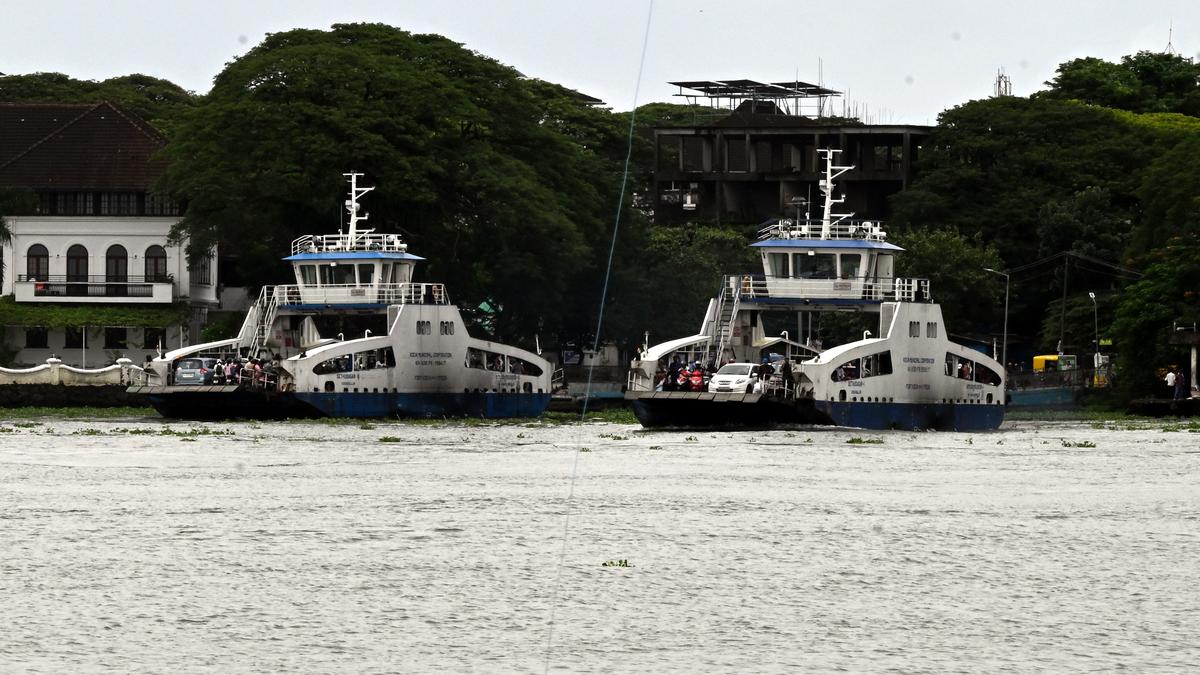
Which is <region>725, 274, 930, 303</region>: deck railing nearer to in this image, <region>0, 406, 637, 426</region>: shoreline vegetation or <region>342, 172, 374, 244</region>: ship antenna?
<region>0, 406, 637, 426</region>: shoreline vegetation

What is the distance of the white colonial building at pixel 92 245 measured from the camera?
9706 centimetres

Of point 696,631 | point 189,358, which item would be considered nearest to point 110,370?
point 189,358

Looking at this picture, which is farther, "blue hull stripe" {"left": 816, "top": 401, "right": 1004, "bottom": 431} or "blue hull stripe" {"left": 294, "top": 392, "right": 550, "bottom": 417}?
"blue hull stripe" {"left": 294, "top": 392, "right": 550, "bottom": 417}

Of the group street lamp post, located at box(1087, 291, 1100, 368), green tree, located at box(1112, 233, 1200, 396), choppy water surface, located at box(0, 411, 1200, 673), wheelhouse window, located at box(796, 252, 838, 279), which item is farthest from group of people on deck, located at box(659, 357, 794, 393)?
street lamp post, located at box(1087, 291, 1100, 368)

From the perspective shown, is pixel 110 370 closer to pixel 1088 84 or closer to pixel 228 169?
pixel 228 169

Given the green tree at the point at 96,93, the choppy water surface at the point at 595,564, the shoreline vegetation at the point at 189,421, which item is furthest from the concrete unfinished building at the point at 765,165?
the choppy water surface at the point at 595,564

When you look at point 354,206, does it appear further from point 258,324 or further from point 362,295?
point 258,324

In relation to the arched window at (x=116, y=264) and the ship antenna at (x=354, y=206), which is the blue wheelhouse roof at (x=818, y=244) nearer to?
the ship antenna at (x=354, y=206)

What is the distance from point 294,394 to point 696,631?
4707 centimetres

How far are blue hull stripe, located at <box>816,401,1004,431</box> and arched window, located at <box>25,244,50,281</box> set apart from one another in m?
47.3

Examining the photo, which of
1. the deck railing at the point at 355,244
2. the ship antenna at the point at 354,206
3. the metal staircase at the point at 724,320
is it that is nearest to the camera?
the metal staircase at the point at 724,320

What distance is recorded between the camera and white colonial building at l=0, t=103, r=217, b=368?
9706 cm

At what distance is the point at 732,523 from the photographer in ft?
103

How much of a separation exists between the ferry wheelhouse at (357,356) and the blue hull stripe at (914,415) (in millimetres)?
15658
